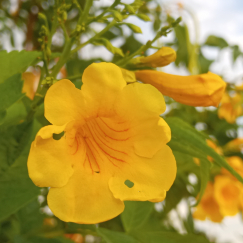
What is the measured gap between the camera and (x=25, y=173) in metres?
0.49

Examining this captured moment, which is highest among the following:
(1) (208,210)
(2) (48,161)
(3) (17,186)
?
(2) (48,161)

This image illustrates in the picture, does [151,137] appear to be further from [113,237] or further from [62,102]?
[113,237]

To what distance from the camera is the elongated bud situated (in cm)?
55

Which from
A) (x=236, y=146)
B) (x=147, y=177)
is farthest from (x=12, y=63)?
(x=236, y=146)

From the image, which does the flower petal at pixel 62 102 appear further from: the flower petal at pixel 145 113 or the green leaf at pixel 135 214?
the green leaf at pixel 135 214

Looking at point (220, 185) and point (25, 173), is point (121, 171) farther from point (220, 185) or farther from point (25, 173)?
point (220, 185)

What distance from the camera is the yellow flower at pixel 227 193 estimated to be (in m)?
1.01

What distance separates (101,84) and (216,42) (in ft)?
3.82

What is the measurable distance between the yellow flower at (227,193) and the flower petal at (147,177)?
27.0 inches

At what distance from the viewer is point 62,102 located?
1.27 ft

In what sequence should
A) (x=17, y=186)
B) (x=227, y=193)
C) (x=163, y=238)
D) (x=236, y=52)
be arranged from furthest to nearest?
1. (x=236, y=52)
2. (x=227, y=193)
3. (x=163, y=238)
4. (x=17, y=186)

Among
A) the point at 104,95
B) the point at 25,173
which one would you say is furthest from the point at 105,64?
the point at 25,173

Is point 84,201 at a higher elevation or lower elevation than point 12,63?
lower

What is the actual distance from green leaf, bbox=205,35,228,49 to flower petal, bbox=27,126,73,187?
4.00 ft
